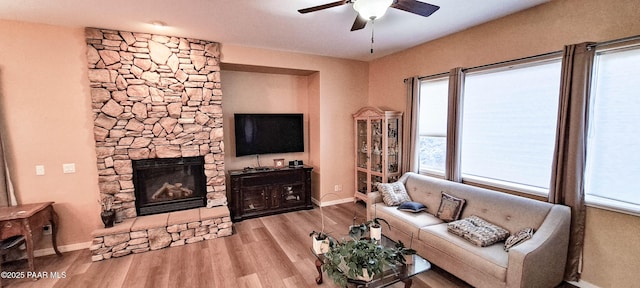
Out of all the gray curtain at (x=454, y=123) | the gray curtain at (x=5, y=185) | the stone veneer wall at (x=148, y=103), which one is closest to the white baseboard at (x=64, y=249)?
the stone veneer wall at (x=148, y=103)


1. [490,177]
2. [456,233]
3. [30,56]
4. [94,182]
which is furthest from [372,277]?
[30,56]

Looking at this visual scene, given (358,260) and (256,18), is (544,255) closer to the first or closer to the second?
(358,260)

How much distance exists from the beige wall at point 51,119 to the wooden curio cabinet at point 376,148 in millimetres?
3993

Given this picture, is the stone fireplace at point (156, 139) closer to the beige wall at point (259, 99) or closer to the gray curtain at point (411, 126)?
the beige wall at point (259, 99)

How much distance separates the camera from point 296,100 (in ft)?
16.6

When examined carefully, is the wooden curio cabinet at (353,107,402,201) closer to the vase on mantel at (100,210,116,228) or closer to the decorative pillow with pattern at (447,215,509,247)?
the decorative pillow with pattern at (447,215,509,247)

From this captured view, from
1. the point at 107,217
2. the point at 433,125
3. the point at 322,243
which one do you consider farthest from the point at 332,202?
the point at 107,217

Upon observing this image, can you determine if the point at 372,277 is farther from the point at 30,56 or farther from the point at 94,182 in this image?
the point at 30,56

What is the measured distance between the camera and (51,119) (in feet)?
10.1

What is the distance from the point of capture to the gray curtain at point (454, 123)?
333 cm

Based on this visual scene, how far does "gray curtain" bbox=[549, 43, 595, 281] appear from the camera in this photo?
2275 millimetres

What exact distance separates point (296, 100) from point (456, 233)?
3.55 metres

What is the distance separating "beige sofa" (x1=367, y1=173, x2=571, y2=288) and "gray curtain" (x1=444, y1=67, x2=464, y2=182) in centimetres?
25

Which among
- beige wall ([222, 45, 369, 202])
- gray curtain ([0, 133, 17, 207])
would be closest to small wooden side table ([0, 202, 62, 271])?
gray curtain ([0, 133, 17, 207])
